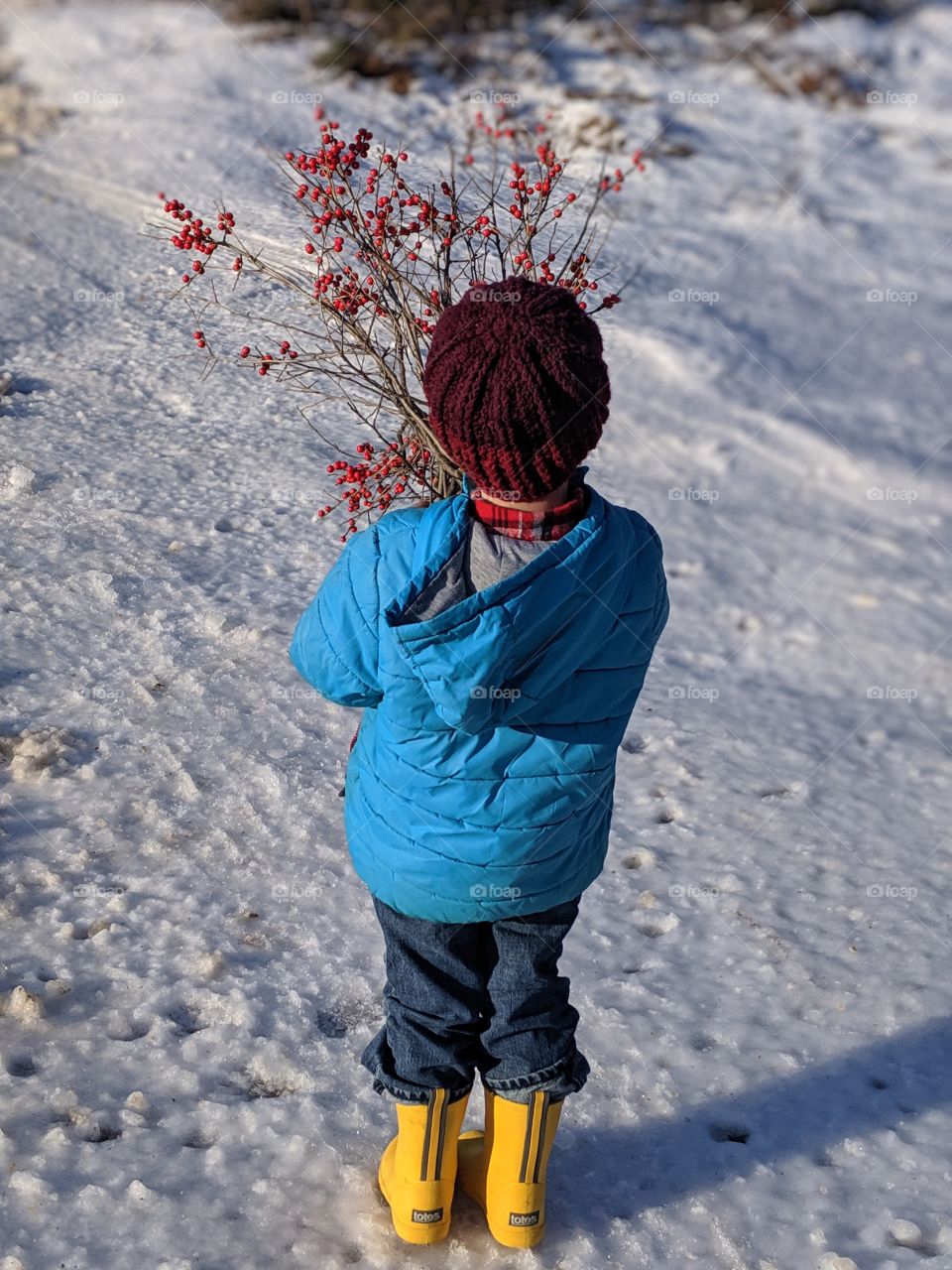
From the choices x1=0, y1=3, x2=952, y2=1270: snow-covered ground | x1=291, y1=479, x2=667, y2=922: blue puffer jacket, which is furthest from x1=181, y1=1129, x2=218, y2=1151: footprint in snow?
x1=291, y1=479, x2=667, y2=922: blue puffer jacket

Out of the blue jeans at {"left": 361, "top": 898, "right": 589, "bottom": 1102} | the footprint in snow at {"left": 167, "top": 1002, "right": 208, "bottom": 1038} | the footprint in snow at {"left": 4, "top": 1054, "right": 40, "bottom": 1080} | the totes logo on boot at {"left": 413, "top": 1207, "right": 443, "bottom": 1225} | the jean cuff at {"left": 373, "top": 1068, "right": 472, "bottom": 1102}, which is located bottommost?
the footprint in snow at {"left": 167, "top": 1002, "right": 208, "bottom": 1038}

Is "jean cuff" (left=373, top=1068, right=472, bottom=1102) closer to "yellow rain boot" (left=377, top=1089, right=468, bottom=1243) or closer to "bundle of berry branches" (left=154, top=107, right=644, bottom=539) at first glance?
"yellow rain boot" (left=377, top=1089, right=468, bottom=1243)

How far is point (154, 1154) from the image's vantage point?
92.8 inches

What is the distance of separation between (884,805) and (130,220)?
3.17 m

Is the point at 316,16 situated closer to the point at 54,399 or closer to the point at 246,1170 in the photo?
the point at 54,399

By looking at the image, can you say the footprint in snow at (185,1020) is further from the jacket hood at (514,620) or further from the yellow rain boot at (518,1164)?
the jacket hood at (514,620)

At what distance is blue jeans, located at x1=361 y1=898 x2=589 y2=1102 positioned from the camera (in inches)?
82.1

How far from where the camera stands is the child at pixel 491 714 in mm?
1744

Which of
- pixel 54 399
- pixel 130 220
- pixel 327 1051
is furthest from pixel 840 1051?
pixel 130 220

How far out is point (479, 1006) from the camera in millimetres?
2146

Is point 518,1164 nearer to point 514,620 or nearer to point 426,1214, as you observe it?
point 426,1214

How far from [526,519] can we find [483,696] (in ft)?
0.85

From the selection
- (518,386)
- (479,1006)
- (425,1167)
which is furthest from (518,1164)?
(518,386)

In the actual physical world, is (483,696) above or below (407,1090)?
above
